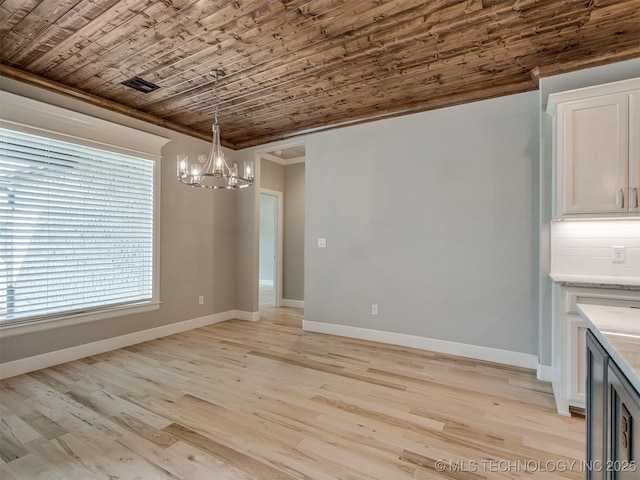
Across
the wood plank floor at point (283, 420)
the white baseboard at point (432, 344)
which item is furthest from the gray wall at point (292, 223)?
the wood plank floor at point (283, 420)

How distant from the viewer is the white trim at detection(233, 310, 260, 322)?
198 inches

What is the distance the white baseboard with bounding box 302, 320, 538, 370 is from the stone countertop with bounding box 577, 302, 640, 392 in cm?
204

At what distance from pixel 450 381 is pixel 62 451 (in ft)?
9.23

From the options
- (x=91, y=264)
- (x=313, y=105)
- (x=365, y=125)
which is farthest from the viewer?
(x=365, y=125)

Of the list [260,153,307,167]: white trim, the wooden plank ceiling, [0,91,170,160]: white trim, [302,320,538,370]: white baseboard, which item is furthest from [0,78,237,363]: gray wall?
[302,320,538,370]: white baseboard

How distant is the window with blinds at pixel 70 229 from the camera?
9.62 ft

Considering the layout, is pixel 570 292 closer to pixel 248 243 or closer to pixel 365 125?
pixel 365 125

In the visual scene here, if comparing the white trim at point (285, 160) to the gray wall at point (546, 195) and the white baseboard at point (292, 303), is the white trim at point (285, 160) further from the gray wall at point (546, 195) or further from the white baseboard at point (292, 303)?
the gray wall at point (546, 195)

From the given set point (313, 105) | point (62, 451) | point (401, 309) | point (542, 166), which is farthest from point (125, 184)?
point (542, 166)

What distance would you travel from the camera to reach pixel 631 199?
232cm

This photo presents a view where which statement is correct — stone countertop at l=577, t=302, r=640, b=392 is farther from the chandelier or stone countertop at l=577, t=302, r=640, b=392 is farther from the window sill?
the window sill

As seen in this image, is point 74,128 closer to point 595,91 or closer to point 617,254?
point 595,91

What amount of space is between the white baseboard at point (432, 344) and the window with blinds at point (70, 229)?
2296mm

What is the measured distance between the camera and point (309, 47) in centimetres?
260
